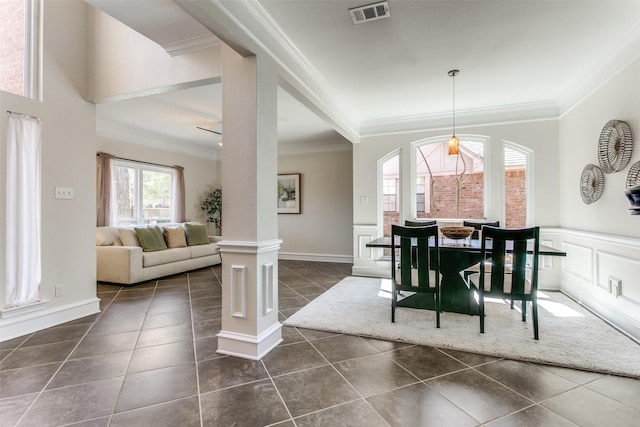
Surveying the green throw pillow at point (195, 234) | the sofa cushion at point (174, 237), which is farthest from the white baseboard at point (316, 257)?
the sofa cushion at point (174, 237)

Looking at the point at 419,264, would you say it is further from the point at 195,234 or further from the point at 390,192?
the point at 195,234

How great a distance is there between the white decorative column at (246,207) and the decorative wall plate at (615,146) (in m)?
3.06

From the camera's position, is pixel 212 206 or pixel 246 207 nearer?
pixel 246 207

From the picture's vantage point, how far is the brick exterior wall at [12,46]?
2820 millimetres

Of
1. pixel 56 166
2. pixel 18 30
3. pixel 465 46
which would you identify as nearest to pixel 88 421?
pixel 56 166

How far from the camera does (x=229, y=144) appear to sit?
7.32ft

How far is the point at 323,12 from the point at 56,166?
288 centimetres

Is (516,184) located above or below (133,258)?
above

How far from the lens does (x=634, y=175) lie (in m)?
2.46

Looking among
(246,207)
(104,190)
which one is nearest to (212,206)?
(104,190)

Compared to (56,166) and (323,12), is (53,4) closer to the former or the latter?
(56,166)

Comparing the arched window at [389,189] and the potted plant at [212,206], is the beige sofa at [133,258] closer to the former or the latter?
the potted plant at [212,206]

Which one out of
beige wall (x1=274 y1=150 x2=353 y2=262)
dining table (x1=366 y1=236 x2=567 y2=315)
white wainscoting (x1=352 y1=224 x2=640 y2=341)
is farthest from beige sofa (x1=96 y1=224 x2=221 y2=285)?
white wainscoting (x1=352 y1=224 x2=640 y2=341)

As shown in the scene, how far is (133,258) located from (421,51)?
445cm
